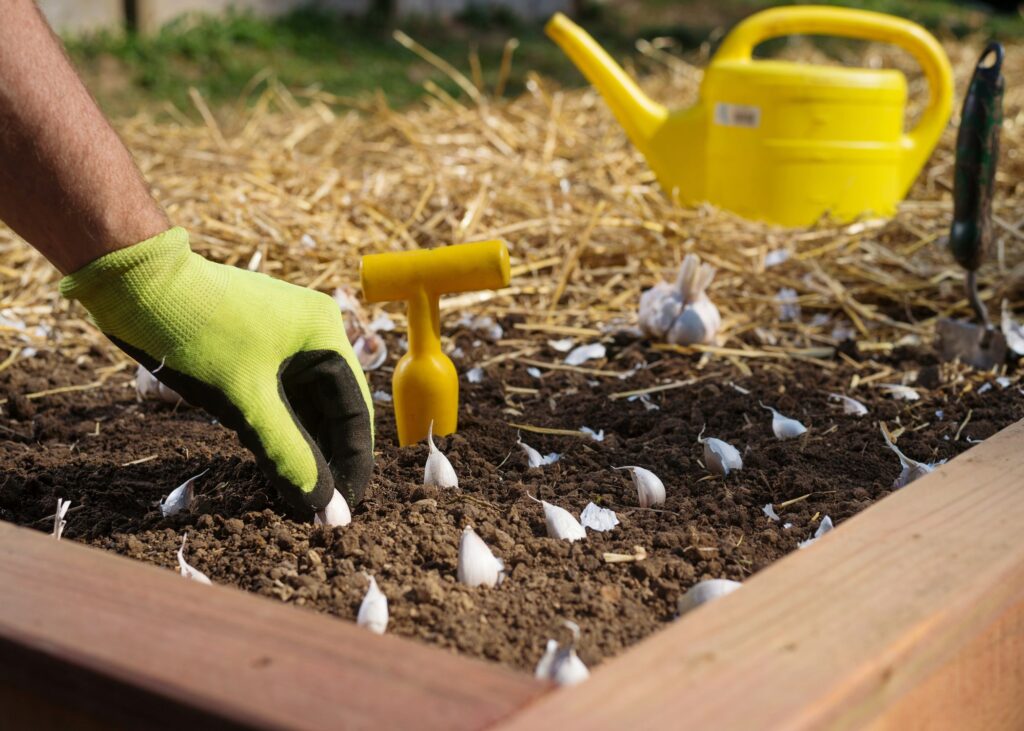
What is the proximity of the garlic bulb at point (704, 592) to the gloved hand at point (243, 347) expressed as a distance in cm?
39

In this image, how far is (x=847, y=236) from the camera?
2.25 meters

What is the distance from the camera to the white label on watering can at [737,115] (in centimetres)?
236

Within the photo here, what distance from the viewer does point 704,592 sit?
0.97 meters

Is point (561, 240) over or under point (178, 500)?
under

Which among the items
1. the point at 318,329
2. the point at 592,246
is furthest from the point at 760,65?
the point at 318,329

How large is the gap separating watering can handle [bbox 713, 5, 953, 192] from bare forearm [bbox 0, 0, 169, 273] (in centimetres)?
Answer: 164

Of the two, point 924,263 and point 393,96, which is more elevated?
point 924,263

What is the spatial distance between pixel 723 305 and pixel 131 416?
1031 mm

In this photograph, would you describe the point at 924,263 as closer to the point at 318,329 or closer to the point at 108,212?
the point at 318,329

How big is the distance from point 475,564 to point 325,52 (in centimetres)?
516

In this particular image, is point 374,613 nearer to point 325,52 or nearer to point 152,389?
point 152,389

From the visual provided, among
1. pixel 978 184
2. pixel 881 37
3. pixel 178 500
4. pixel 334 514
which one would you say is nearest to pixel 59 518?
pixel 178 500

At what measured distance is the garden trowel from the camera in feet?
5.24

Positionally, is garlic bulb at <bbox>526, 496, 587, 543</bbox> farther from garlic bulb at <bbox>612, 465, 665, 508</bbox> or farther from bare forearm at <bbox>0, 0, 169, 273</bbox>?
bare forearm at <bbox>0, 0, 169, 273</bbox>
